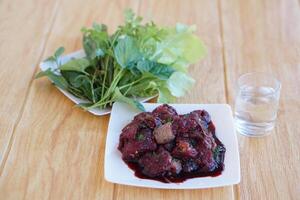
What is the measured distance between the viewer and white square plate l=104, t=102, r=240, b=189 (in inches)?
35.8

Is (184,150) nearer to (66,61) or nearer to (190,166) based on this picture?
(190,166)

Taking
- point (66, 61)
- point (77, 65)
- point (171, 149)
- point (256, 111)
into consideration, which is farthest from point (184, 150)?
point (66, 61)

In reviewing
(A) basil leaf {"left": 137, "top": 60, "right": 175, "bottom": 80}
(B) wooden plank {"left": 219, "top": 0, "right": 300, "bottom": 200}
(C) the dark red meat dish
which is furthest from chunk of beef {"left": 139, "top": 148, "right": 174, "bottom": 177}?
(A) basil leaf {"left": 137, "top": 60, "right": 175, "bottom": 80}

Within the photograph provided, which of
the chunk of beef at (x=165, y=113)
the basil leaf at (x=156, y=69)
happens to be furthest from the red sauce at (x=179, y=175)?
the basil leaf at (x=156, y=69)

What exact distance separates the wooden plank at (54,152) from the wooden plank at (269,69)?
0.31m

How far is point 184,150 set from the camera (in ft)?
3.03

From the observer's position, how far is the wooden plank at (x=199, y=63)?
3.05 feet

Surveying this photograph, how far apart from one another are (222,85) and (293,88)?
0.60 feet

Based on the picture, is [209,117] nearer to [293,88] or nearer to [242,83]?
[242,83]

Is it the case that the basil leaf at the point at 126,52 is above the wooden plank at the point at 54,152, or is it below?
above

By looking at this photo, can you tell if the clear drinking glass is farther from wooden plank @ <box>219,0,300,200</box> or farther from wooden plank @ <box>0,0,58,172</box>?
wooden plank @ <box>0,0,58,172</box>

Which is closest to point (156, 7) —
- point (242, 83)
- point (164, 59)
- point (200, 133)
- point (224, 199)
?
point (164, 59)

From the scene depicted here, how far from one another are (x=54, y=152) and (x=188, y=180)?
31 cm

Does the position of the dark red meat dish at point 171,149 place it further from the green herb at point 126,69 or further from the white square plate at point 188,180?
the green herb at point 126,69
